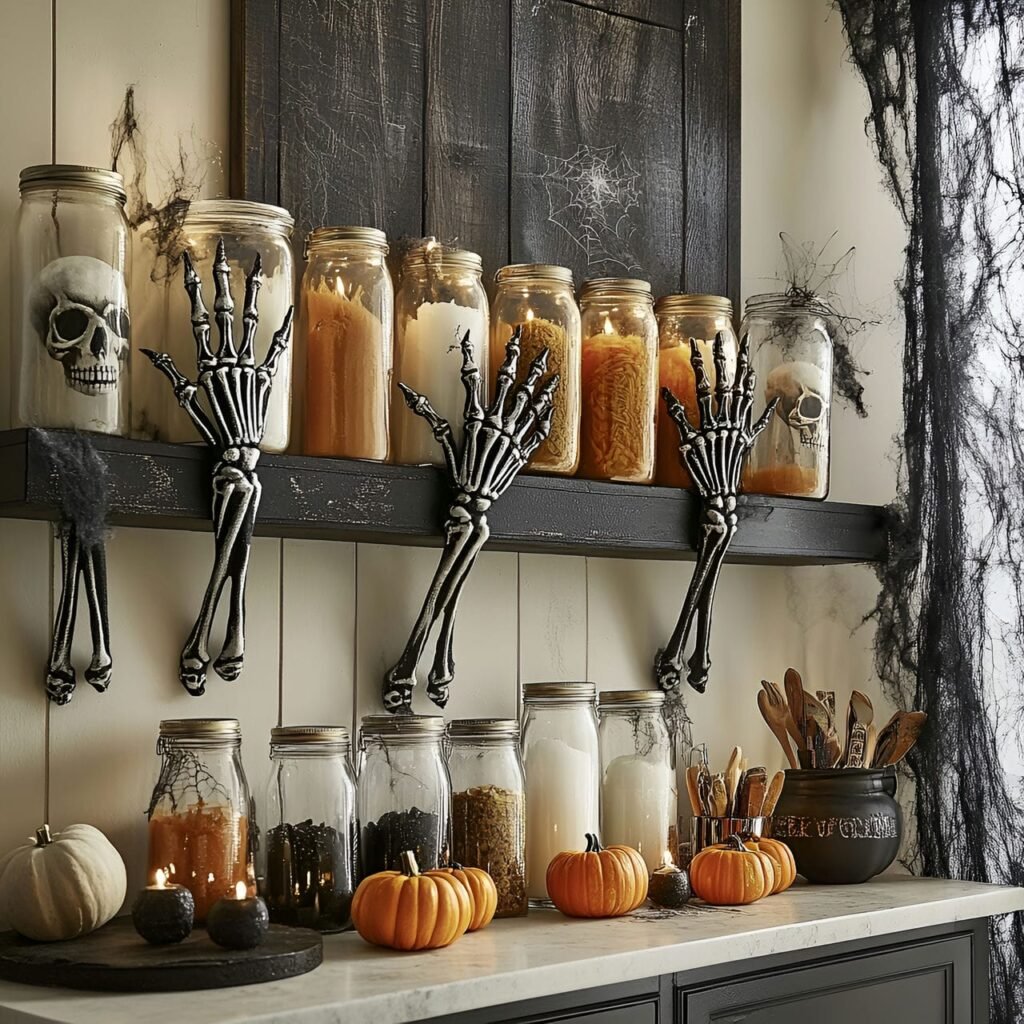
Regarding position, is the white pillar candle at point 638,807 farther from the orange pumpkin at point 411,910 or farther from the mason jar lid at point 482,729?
the orange pumpkin at point 411,910

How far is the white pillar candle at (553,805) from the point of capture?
182 cm

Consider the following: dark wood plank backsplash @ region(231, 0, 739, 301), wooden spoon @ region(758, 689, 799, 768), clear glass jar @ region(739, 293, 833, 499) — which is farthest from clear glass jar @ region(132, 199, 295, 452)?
wooden spoon @ region(758, 689, 799, 768)

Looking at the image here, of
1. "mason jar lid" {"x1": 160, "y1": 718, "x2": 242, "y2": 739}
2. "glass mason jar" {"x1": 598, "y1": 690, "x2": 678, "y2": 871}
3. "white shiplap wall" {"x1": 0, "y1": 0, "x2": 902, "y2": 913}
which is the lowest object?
"glass mason jar" {"x1": 598, "y1": 690, "x2": 678, "y2": 871}

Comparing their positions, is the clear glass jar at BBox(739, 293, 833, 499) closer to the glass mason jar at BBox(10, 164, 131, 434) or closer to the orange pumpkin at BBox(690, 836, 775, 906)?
the orange pumpkin at BBox(690, 836, 775, 906)

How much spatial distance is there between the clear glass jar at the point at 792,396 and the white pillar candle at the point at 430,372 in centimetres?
52

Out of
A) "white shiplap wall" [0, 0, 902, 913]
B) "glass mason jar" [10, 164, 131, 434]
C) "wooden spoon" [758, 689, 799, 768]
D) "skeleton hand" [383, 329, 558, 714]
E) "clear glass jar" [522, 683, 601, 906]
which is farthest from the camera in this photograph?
"wooden spoon" [758, 689, 799, 768]

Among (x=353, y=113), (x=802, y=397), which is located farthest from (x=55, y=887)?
(x=802, y=397)

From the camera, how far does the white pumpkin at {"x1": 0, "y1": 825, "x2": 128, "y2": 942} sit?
1.44 metres

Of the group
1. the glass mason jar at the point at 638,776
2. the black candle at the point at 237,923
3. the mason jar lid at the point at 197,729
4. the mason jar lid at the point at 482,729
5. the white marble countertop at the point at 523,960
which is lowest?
the white marble countertop at the point at 523,960

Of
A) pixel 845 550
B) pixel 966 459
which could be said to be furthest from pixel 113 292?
pixel 966 459

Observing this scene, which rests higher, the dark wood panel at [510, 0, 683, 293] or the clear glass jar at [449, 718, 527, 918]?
the dark wood panel at [510, 0, 683, 293]

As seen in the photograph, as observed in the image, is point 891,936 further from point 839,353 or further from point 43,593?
point 43,593

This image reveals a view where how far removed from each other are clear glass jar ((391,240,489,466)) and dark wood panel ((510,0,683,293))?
220 millimetres

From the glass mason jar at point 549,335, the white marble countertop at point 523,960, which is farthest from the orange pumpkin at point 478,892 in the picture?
the glass mason jar at point 549,335
